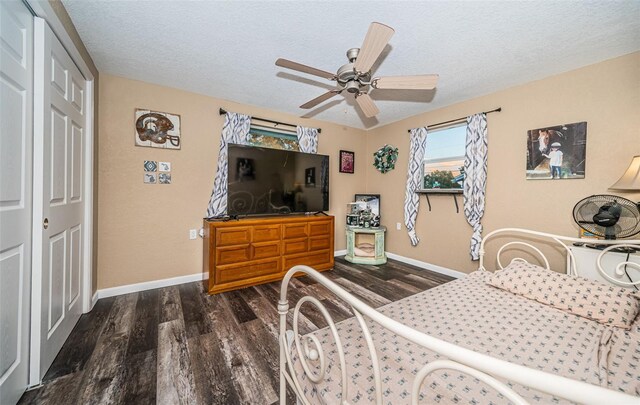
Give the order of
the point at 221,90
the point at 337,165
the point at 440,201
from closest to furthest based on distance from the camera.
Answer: the point at 221,90 → the point at 440,201 → the point at 337,165

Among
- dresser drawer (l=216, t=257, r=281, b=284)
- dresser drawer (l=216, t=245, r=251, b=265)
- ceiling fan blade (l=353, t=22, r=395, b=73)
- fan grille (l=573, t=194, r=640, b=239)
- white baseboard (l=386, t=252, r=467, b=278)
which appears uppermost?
ceiling fan blade (l=353, t=22, r=395, b=73)

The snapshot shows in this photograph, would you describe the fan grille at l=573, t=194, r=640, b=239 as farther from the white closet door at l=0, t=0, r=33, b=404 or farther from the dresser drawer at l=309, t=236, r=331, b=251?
the white closet door at l=0, t=0, r=33, b=404

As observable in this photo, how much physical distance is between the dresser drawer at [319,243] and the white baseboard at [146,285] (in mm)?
1484

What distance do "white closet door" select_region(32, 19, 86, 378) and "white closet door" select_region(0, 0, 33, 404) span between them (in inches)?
1.9

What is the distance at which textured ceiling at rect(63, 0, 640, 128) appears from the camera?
1.60 m

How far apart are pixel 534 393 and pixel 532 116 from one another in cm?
281

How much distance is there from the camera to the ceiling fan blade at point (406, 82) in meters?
1.72

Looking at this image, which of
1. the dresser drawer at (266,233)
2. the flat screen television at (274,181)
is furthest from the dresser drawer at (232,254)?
the flat screen television at (274,181)

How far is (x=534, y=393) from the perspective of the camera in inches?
31.8

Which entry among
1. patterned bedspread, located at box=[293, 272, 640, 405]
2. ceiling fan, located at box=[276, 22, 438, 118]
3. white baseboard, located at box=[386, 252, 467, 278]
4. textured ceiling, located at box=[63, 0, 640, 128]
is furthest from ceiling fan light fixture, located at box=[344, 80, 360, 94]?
white baseboard, located at box=[386, 252, 467, 278]

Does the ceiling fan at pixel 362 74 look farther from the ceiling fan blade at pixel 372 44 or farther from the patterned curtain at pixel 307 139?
the patterned curtain at pixel 307 139

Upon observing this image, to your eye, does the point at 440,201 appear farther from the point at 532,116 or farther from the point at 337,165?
the point at 337,165

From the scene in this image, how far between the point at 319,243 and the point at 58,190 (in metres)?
2.65

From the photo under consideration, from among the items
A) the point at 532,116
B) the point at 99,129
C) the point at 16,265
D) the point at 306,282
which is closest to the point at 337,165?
the point at 306,282
